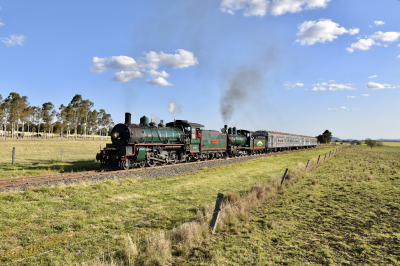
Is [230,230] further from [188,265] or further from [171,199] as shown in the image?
[171,199]

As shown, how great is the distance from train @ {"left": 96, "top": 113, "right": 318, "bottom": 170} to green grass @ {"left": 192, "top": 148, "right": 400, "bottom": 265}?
11.7 meters

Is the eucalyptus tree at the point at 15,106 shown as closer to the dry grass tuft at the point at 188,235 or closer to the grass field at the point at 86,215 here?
the grass field at the point at 86,215

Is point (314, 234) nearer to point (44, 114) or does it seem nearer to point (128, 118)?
point (128, 118)

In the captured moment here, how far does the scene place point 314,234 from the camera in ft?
24.1

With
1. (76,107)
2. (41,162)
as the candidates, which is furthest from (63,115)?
(41,162)

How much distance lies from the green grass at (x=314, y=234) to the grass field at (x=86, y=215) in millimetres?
2355

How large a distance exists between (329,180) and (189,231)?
1427cm

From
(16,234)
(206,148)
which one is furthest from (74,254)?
(206,148)

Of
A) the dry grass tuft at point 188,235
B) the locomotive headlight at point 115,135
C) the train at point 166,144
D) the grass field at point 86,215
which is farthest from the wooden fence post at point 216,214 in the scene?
the locomotive headlight at point 115,135

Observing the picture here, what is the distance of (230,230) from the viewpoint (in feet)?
24.8

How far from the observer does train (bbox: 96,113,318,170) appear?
1805 centimetres

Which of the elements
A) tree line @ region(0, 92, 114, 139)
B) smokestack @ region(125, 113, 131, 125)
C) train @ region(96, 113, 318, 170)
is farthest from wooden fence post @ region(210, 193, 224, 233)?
tree line @ region(0, 92, 114, 139)

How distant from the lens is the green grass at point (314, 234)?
5852 mm

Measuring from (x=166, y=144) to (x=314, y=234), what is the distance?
15296mm
